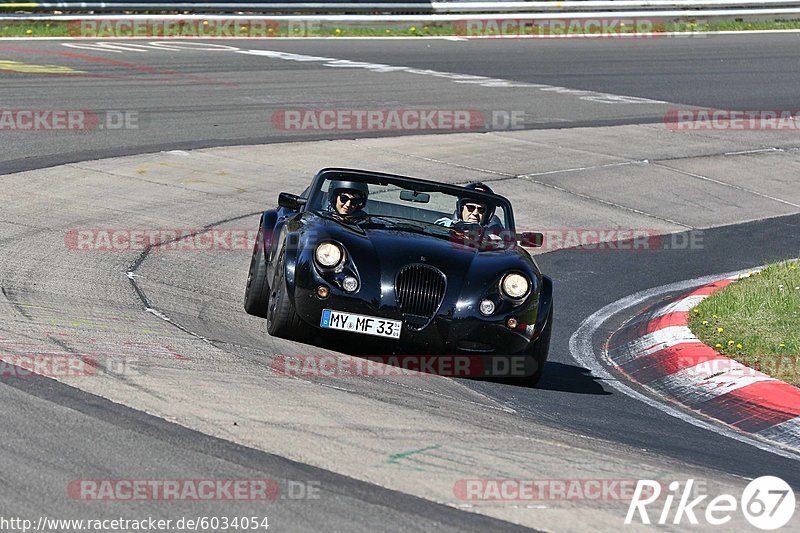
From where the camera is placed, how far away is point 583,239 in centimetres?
1344

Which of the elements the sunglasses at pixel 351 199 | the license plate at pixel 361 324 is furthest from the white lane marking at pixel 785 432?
the sunglasses at pixel 351 199

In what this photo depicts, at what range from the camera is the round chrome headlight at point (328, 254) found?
25.3 ft

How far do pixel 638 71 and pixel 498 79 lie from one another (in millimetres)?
3611

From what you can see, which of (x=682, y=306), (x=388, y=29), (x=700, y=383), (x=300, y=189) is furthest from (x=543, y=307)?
(x=388, y=29)

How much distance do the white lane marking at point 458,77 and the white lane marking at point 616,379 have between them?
32.4 feet

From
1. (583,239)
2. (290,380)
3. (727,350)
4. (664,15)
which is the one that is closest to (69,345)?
(290,380)

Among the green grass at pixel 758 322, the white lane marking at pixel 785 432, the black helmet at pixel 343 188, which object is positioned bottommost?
the white lane marking at pixel 785 432

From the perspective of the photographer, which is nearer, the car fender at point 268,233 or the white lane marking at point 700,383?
the white lane marking at point 700,383

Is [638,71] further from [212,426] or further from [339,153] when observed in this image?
[212,426]

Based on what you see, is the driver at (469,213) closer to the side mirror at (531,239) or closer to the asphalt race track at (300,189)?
the side mirror at (531,239)

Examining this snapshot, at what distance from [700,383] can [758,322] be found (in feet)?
4.43

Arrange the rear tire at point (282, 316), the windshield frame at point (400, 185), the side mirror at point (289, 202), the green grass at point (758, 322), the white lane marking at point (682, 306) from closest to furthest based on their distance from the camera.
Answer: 1. the rear tire at point (282, 316)
2. the green grass at point (758, 322)
3. the side mirror at point (289, 202)
4. the windshield frame at point (400, 185)
5. the white lane marking at point (682, 306)

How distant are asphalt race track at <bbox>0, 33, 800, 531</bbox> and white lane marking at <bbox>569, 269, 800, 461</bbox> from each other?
91mm

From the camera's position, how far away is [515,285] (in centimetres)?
781
